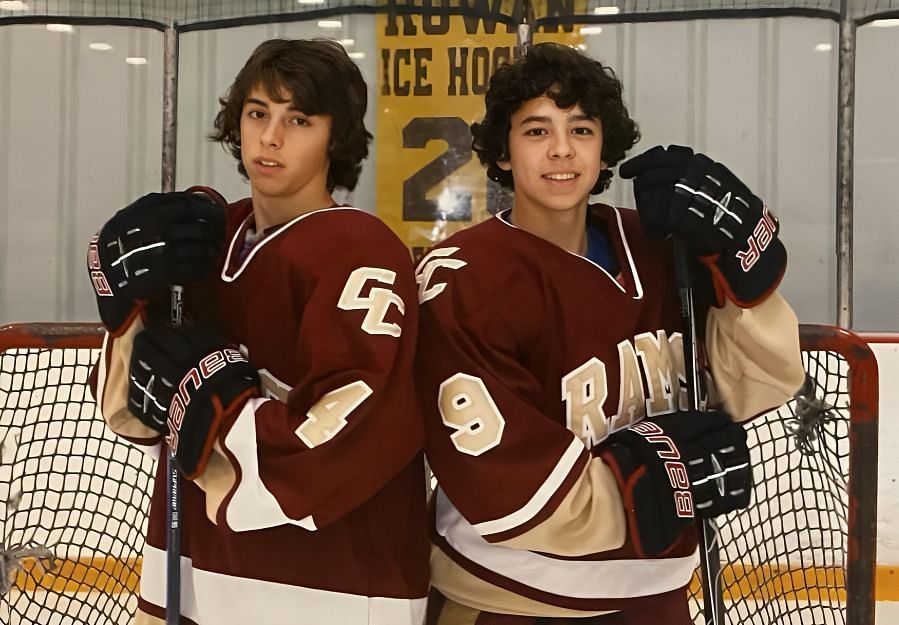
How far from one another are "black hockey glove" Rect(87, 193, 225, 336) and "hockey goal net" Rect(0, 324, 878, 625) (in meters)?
0.42

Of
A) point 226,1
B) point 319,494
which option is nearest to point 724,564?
point 319,494

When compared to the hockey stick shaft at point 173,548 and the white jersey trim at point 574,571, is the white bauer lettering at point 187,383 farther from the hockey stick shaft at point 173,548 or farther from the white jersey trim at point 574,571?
the white jersey trim at point 574,571

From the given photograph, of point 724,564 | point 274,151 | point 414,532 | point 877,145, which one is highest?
point 877,145

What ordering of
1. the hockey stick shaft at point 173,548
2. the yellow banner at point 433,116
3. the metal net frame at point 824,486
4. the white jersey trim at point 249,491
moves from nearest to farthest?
the white jersey trim at point 249,491 → the hockey stick shaft at point 173,548 → the metal net frame at point 824,486 → the yellow banner at point 433,116

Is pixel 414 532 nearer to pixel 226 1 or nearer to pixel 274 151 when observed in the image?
pixel 274 151

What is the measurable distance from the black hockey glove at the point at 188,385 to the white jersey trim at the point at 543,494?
0.32 meters

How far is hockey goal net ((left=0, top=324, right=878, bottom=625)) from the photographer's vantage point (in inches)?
56.2

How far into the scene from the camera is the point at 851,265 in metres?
2.87

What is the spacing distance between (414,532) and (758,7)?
244 cm

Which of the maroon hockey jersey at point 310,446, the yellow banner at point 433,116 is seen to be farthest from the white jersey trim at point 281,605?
the yellow banner at point 433,116

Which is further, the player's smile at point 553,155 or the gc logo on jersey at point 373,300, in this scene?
the player's smile at point 553,155

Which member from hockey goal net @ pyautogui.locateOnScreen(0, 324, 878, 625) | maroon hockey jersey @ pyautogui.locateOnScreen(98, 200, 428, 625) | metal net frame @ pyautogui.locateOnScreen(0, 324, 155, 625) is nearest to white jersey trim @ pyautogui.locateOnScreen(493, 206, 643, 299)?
maroon hockey jersey @ pyautogui.locateOnScreen(98, 200, 428, 625)

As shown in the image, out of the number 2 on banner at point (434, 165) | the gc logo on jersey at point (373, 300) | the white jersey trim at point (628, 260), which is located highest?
the number 2 on banner at point (434, 165)

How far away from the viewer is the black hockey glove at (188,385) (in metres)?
1.00
